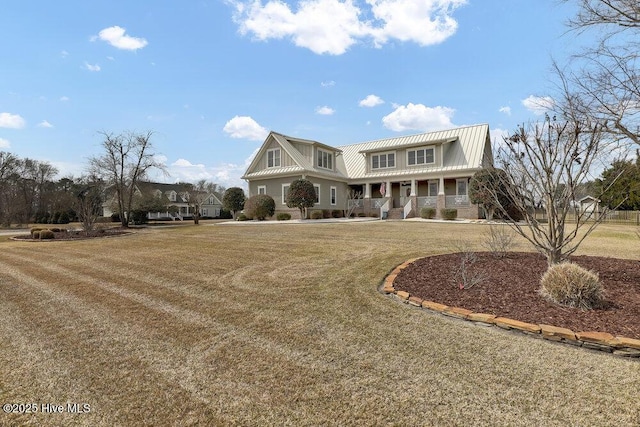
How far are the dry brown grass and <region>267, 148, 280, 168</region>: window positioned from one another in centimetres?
2052

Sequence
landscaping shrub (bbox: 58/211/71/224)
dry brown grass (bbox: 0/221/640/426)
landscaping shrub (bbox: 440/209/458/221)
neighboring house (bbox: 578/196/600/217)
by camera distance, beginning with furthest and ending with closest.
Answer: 1. landscaping shrub (bbox: 58/211/71/224)
2. landscaping shrub (bbox: 440/209/458/221)
3. neighboring house (bbox: 578/196/600/217)
4. dry brown grass (bbox: 0/221/640/426)

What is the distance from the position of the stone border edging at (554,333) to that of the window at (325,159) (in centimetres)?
2225

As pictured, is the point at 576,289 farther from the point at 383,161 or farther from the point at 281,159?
the point at 383,161

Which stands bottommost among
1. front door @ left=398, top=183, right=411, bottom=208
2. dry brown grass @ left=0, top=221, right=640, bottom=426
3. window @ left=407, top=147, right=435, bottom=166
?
dry brown grass @ left=0, top=221, right=640, bottom=426

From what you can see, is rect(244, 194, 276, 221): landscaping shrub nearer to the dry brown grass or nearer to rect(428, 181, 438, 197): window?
rect(428, 181, 438, 197): window

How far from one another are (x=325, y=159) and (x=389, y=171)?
5404 millimetres

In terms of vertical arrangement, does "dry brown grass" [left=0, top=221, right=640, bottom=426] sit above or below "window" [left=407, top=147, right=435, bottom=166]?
below

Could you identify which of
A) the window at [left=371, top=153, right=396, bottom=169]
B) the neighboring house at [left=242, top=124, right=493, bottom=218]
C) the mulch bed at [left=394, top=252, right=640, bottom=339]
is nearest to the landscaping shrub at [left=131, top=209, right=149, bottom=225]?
the neighboring house at [left=242, top=124, right=493, bottom=218]

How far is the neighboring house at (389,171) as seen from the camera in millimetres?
23125

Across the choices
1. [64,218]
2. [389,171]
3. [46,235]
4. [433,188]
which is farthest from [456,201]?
[64,218]

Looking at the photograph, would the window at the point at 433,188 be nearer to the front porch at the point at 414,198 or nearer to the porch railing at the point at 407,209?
the front porch at the point at 414,198

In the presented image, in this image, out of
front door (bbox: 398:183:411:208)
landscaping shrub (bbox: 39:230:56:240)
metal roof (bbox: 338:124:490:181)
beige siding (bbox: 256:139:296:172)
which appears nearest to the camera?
landscaping shrub (bbox: 39:230:56:240)

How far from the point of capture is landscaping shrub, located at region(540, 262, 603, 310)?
13.2ft

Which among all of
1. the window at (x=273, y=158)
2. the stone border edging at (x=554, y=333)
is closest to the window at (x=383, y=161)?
the window at (x=273, y=158)
